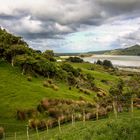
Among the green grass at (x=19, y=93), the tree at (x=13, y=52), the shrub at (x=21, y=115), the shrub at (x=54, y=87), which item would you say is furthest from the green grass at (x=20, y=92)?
the tree at (x=13, y=52)

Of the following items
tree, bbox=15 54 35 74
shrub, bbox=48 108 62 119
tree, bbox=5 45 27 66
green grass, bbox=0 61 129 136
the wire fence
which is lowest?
the wire fence

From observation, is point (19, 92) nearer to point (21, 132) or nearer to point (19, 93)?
point (19, 93)

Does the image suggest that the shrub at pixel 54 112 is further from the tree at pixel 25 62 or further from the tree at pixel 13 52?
the tree at pixel 13 52

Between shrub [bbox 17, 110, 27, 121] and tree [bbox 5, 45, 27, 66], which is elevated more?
tree [bbox 5, 45, 27, 66]

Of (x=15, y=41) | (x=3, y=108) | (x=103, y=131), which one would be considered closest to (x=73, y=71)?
(x=15, y=41)

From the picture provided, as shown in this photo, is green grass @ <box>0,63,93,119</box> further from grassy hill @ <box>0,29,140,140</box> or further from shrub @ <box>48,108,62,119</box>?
shrub @ <box>48,108,62,119</box>

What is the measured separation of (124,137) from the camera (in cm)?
3566

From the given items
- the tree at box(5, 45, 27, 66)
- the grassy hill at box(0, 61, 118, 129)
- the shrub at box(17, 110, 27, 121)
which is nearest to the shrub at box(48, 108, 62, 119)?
the grassy hill at box(0, 61, 118, 129)

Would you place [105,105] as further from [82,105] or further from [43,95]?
[43,95]

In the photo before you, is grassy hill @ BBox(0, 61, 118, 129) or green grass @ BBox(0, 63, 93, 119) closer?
grassy hill @ BBox(0, 61, 118, 129)

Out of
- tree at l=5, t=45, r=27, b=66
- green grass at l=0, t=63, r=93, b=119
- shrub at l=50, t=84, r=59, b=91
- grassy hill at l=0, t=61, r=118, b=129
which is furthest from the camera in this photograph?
tree at l=5, t=45, r=27, b=66

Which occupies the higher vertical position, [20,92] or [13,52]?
[13,52]

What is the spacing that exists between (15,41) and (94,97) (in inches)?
1247

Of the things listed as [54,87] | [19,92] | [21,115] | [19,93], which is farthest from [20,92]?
[21,115]
